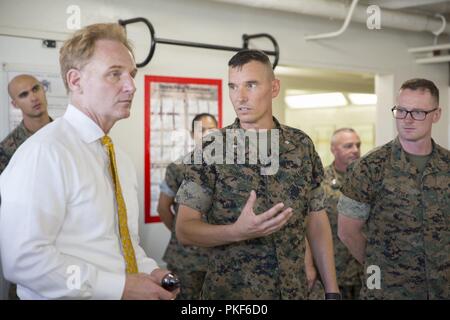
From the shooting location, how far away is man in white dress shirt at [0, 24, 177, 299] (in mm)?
841

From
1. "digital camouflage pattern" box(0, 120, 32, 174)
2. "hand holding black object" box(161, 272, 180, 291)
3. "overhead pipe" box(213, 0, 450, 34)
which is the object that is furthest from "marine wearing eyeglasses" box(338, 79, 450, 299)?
"digital camouflage pattern" box(0, 120, 32, 174)

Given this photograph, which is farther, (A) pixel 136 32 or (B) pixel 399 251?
(A) pixel 136 32

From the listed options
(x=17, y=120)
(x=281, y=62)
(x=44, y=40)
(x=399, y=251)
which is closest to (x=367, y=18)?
(x=281, y=62)

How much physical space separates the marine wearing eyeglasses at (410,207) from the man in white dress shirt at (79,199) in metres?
0.69

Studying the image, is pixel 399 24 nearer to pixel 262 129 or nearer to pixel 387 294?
pixel 262 129

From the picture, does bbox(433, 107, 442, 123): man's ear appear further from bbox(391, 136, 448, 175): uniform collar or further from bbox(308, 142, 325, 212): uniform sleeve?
bbox(308, 142, 325, 212): uniform sleeve

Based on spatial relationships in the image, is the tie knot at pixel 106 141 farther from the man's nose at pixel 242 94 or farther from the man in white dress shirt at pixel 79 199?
the man's nose at pixel 242 94

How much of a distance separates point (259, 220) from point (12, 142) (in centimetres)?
70

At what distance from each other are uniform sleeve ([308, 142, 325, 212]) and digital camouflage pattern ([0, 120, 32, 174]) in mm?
725

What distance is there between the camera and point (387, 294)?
1468 mm

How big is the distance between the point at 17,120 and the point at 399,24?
1110mm

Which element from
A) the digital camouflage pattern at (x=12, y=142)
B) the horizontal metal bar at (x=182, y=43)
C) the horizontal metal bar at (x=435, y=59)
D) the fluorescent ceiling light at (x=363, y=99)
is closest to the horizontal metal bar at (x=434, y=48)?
the horizontal metal bar at (x=435, y=59)

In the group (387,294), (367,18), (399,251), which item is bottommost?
(387,294)
